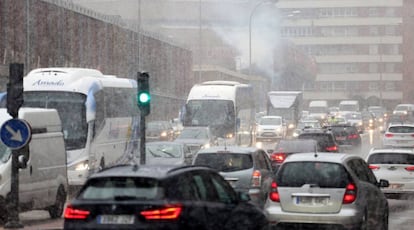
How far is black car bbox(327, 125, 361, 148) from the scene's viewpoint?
49469mm

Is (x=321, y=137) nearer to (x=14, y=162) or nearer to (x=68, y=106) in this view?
(x=68, y=106)

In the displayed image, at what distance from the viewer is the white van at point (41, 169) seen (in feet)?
62.3

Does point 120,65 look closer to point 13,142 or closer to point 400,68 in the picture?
point 13,142

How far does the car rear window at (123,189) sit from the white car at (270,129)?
1848 inches

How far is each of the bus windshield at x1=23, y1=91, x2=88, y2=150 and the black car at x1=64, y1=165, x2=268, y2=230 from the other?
16.1 m

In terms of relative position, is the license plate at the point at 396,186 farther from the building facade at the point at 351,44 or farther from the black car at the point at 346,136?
the building facade at the point at 351,44

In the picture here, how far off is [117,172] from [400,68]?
130 meters

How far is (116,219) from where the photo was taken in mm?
10867

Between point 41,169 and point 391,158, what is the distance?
29.0ft

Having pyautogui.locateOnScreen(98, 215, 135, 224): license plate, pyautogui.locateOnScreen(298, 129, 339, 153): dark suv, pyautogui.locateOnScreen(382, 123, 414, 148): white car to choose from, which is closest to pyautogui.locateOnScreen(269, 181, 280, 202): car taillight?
pyautogui.locateOnScreen(98, 215, 135, 224): license plate

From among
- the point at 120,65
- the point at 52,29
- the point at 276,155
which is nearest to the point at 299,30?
the point at 120,65

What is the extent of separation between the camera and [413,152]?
79.8 feet

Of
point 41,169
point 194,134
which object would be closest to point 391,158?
point 41,169

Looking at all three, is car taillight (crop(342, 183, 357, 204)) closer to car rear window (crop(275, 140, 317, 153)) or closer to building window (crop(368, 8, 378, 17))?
car rear window (crop(275, 140, 317, 153))
